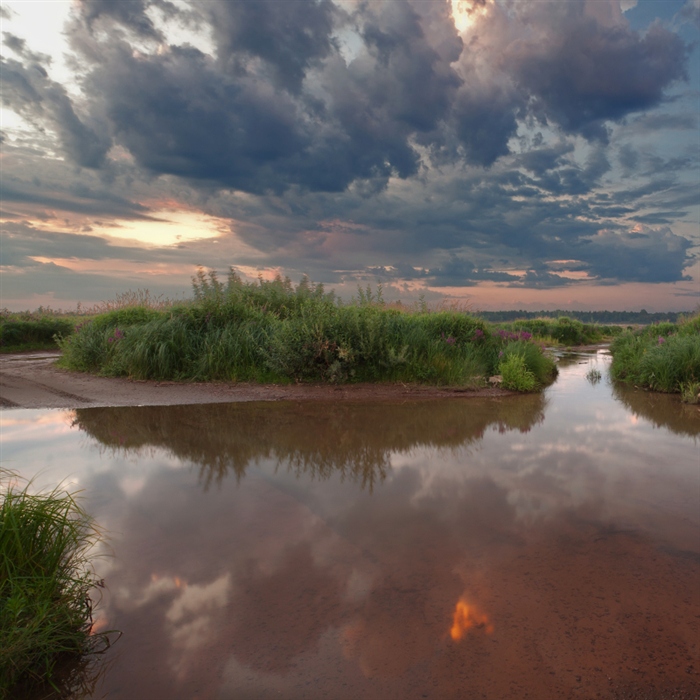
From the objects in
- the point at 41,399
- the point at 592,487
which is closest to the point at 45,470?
the point at 41,399

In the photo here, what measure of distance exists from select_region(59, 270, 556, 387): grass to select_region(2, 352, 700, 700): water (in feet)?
13.3

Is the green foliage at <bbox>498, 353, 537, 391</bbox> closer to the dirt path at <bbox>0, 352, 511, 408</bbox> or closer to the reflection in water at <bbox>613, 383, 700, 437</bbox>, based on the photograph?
the dirt path at <bbox>0, 352, 511, 408</bbox>

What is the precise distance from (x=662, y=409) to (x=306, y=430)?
285 inches

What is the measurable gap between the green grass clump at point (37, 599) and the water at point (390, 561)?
0.23 m

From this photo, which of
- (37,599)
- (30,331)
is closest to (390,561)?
(37,599)

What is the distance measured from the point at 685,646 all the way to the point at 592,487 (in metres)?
2.64

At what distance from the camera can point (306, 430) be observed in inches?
312

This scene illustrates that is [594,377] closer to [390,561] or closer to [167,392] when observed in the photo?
[167,392]

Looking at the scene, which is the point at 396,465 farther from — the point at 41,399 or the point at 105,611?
the point at 41,399

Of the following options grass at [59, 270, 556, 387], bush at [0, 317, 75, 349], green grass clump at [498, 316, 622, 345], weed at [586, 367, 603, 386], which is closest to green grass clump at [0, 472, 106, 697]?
grass at [59, 270, 556, 387]

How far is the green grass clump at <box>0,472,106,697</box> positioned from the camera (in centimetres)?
258

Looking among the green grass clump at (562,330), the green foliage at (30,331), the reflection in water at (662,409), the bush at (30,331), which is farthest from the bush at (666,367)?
the bush at (30,331)

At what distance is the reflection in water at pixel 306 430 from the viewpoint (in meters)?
6.36

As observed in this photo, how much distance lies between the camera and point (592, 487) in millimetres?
5434
